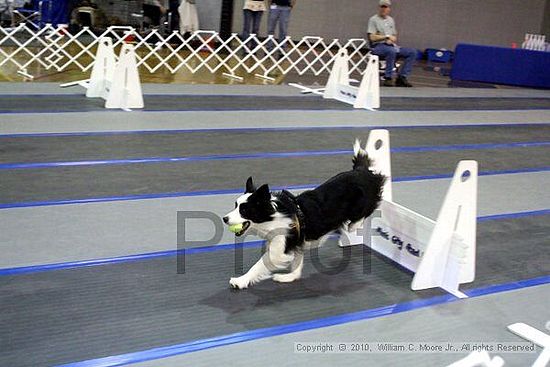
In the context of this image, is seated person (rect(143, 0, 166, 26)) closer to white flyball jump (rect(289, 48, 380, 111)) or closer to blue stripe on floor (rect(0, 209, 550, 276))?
white flyball jump (rect(289, 48, 380, 111))

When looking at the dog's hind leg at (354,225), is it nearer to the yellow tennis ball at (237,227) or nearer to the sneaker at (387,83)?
the yellow tennis ball at (237,227)

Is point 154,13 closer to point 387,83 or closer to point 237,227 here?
point 387,83

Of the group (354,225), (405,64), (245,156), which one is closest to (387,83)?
(405,64)

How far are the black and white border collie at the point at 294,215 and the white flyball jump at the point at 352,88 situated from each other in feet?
18.1

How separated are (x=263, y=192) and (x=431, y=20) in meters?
18.2

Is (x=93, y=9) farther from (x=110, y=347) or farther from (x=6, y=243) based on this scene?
(x=110, y=347)

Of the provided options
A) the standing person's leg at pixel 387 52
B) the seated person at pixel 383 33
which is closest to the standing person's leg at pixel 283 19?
the seated person at pixel 383 33

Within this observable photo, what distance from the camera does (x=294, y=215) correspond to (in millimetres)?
3121

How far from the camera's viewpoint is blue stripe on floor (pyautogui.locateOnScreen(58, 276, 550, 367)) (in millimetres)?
2506

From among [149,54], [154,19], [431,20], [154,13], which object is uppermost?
[431,20]

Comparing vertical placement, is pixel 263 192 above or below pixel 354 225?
above

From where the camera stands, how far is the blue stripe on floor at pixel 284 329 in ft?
8.22

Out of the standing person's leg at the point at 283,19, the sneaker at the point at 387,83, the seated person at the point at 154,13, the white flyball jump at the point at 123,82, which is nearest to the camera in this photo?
the white flyball jump at the point at 123,82

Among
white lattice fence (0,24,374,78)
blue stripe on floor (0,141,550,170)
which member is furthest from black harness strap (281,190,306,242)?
white lattice fence (0,24,374,78)
